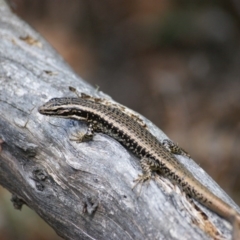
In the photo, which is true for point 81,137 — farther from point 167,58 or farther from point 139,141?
point 167,58

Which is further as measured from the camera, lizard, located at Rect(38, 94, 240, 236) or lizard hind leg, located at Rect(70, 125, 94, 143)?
lizard hind leg, located at Rect(70, 125, 94, 143)

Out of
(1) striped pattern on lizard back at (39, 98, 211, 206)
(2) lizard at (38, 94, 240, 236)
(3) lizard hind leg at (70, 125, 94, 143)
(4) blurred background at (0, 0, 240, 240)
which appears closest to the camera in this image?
(2) lizard at (38, 94, 240, 236)

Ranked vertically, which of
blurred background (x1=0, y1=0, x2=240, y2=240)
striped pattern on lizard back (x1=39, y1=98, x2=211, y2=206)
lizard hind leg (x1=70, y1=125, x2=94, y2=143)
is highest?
blurred background (x1=0, y1=0, x2=240, y2=240)

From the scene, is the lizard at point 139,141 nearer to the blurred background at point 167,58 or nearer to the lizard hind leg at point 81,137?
the lizard hind leg at point 81,137

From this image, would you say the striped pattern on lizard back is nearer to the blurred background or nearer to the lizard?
the lizard

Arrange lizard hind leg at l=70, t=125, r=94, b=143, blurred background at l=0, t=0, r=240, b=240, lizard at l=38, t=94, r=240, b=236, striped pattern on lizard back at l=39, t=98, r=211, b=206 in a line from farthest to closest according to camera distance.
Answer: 1. blurred background at l=0, t=0, r=240, b=240
2. lizard hind leg at l=70, t=125, r=94, b=143
3. striped pattern on lizard back at l=39, t=98, r=211, b=206
4. lizard at l=38, t=94, r=240, b=236

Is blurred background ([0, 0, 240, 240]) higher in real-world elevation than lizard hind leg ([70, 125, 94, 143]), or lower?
higher

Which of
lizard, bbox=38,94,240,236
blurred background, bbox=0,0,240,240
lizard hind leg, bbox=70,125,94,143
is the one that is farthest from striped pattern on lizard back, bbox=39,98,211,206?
blurred background, bbox=0,0,240,240

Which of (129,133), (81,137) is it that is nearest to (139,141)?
(129,133)
